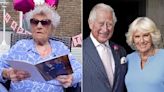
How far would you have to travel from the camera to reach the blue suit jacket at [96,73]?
334 centimetres

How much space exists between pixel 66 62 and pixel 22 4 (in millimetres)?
713

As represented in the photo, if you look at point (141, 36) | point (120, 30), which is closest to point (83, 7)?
point (120, 30)

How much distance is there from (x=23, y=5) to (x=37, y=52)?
1.57 feet

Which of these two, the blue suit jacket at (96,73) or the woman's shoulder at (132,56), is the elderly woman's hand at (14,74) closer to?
A: the blue suit jacket at (96,73)

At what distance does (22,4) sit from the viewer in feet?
10.7

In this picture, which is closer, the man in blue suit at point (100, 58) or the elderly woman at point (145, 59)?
the elderly woman at point (145, 59)

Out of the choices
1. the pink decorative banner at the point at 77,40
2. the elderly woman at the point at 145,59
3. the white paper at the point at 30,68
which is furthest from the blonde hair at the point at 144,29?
the white paper at the point at 30,68

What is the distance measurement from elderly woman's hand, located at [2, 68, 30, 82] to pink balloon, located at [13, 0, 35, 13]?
0.59 meters

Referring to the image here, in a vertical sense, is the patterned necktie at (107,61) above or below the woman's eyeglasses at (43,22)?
below

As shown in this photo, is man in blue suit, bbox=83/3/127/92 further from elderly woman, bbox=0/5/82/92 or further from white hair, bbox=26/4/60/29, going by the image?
white hair, bbox=26/4/60/29

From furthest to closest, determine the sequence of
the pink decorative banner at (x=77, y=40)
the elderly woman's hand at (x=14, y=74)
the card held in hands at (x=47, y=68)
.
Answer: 1. the pink decorative banner at (x=77, y=40)
2. the elderly woman's hand at (x=14, y=74)
3. the card held in hands at (x=47, y=68)

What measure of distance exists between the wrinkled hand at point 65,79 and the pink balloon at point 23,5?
72cm

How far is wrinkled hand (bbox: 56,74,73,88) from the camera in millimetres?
3212

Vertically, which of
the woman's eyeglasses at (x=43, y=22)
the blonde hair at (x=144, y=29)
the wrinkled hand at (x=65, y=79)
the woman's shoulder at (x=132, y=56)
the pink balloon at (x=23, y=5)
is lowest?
the wrinkled hand at (x=65, y=79)
